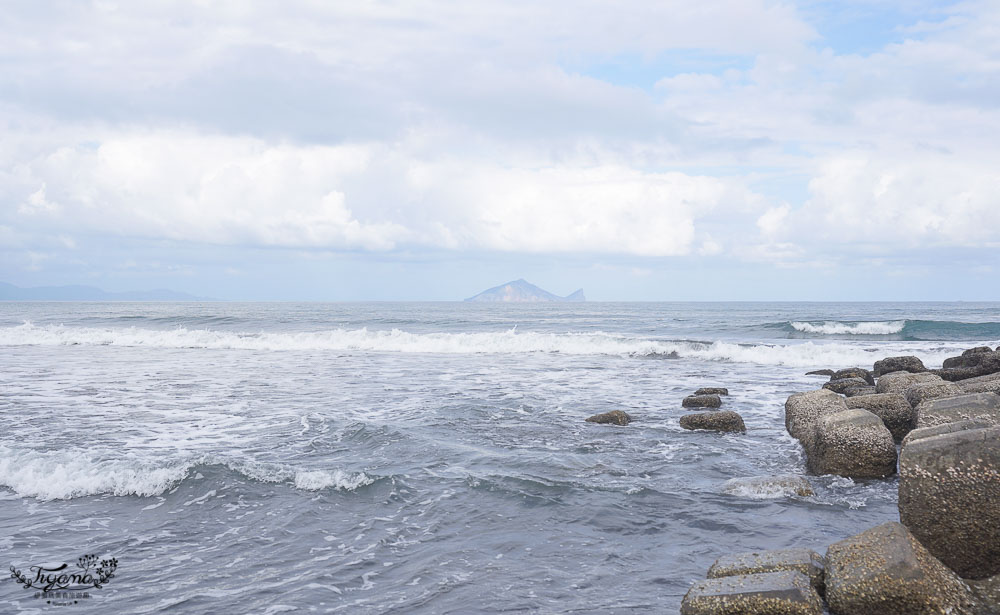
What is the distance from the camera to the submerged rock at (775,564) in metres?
4.79

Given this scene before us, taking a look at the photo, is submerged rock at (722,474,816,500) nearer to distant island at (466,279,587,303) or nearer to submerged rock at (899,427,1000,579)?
submerged rock at (899,427,1000,579)

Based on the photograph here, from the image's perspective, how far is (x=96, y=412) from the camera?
524 inches

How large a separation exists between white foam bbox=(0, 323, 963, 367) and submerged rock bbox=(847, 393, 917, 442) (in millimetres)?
14303

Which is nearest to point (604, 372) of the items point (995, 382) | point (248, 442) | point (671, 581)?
point (995, 382)

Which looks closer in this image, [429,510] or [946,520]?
[946,520]

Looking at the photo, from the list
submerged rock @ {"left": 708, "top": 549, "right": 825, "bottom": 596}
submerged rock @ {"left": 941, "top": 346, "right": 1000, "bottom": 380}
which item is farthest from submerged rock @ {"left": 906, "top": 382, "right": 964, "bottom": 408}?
submerged rock @ {"left": 708, "top": 549, "right": 825, "bottom": 596}

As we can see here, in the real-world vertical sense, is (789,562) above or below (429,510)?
above

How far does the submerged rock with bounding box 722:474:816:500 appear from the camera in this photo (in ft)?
25.5

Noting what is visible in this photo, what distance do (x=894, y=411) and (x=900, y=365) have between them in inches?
367

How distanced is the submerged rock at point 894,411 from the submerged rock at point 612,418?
3.88 meters

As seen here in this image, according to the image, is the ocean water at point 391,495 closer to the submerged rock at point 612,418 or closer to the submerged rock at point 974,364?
the submerged rock at point 612,418

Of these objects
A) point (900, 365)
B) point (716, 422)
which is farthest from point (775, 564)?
point (900, 365)

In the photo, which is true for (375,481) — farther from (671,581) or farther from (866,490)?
(866,490)

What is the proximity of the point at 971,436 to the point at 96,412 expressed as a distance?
14799mm
